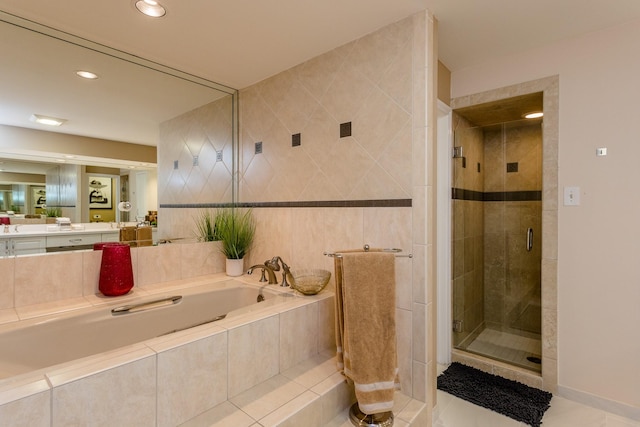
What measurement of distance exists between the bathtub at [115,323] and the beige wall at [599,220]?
1.83m

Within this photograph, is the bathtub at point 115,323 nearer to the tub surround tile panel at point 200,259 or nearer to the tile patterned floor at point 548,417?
the tub surround tile panel at point 200,259

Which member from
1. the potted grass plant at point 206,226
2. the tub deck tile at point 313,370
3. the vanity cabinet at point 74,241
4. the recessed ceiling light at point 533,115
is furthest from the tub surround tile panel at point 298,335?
the recessed ceiling light at point 533,115

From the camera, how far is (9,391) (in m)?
0.95

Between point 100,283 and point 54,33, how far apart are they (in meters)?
1.53

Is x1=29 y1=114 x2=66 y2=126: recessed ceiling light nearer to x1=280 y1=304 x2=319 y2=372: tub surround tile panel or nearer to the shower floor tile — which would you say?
x1=280 y1=304 x2=319 y2=372: tub surround tile panel

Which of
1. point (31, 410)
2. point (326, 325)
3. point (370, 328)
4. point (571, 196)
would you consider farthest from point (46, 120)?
point (571, 196)

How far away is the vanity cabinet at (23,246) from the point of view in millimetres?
1727

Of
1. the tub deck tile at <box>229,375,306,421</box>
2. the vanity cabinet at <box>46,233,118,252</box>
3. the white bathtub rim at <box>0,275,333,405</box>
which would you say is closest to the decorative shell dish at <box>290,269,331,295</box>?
the white bathtub rim at <box>0,275,333,405</box>

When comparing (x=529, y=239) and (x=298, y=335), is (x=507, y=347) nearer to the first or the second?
(x=529, y=239)

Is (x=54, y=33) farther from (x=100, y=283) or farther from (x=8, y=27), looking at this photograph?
(x=100, y=283)

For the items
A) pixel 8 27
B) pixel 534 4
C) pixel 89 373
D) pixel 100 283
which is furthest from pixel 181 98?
pixel 534 4

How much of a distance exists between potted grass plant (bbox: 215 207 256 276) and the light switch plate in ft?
7.36

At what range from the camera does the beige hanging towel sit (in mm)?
1487

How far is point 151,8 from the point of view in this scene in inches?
65.0
